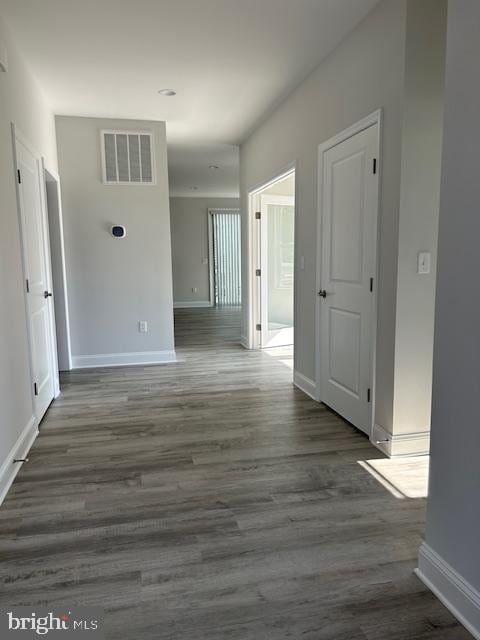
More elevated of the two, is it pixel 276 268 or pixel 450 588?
pixel 276 268

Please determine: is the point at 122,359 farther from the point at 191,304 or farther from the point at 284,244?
the point at 191,304

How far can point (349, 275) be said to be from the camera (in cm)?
322

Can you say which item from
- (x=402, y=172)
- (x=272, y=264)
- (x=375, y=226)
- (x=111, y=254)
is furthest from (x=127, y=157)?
(x=402, y=172)

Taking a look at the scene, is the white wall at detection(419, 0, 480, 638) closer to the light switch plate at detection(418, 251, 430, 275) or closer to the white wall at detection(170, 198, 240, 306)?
the light switch plate at detection(418, 251, 430, 275)

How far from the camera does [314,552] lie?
75.7 inches

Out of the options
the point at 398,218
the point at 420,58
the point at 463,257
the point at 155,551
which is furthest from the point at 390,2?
the point at 155,551

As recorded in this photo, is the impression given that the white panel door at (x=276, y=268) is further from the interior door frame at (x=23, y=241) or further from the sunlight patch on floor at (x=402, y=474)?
the sunlight patch on floor at (x=402, y=474)

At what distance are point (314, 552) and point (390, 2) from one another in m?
2.87

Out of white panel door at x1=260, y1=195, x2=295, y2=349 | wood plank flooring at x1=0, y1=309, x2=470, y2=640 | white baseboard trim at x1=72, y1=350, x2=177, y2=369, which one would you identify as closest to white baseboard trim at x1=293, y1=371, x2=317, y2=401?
wood plank flooring at x1=0, y1=309, x2=470, y2=640

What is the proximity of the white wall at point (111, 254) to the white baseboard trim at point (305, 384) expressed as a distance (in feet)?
5.69

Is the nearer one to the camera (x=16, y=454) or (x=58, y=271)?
(x=16, y=454)

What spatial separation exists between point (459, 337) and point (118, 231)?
4220mm

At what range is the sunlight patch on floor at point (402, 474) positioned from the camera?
2398 millimetres

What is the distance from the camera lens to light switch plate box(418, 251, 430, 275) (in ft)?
8.61
